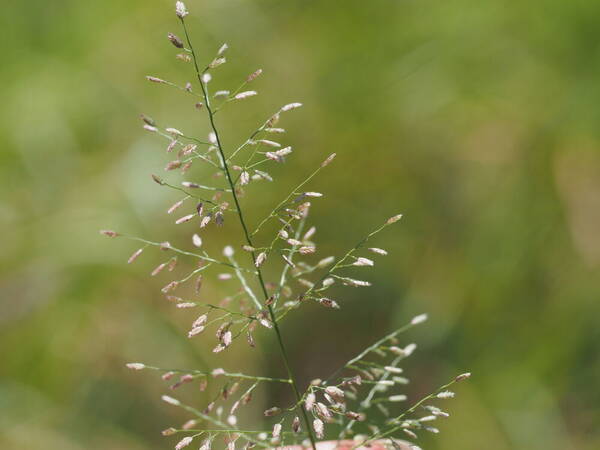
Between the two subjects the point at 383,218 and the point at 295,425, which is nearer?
the point at 295,425

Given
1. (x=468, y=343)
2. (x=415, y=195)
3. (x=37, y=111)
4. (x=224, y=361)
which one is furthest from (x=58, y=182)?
(x=468, y=343)

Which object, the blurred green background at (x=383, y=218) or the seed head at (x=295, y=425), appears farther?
the blurred green background at (x=383, y=218)

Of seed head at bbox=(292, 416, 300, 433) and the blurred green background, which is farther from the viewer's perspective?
the blurred green background

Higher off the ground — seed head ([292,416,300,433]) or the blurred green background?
the blurred green background

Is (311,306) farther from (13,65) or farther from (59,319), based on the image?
(13,65)

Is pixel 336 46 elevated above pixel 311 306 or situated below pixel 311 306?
above

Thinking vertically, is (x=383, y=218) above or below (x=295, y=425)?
above

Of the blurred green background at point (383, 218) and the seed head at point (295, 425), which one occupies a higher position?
the blurred green background at point (383, 218)

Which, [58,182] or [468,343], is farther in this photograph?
[58,182]
